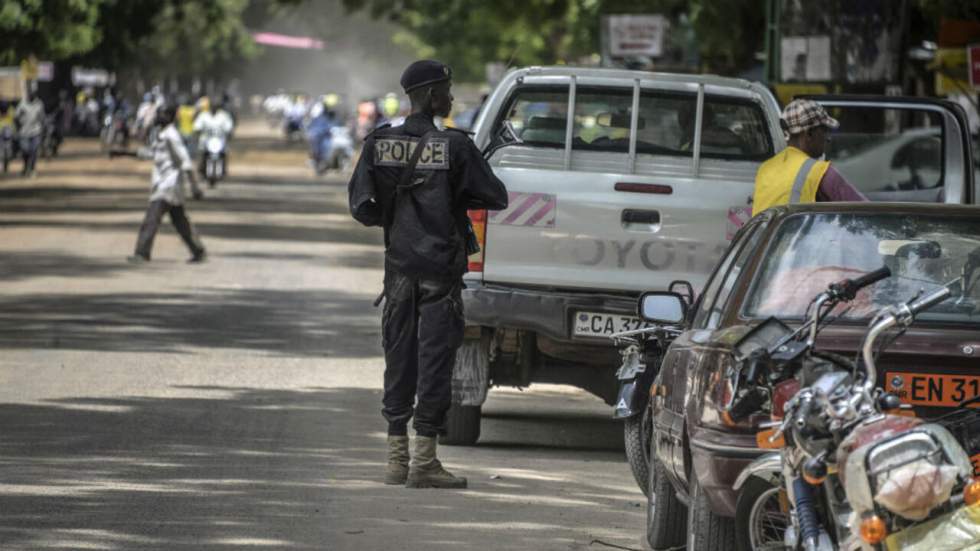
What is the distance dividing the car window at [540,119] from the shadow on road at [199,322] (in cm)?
420

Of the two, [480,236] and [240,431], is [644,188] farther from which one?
[240,431]

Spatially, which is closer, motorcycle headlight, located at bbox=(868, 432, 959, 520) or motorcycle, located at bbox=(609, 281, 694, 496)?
motorcycle headlight, located at bbox=(868, 432, 959, 520)

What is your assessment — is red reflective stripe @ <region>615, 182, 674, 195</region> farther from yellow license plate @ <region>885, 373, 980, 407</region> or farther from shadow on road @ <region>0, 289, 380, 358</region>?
shadow on road @ <region>0, 289, 380, 358</region>

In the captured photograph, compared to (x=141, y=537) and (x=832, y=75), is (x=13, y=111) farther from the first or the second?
(x=141, y=537)

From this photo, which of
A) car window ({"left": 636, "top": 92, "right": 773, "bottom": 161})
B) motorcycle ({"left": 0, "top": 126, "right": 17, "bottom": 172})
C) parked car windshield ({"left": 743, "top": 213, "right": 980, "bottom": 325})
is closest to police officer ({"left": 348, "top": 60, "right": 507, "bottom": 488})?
car window ({"left": 636, "top": 92, "right": 773, "bottom": 161})

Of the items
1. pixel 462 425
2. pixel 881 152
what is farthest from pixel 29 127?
pixel 462 425

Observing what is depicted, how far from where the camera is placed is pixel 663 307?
7430 mm

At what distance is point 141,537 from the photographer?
791cm

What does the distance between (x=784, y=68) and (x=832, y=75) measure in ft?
2.02

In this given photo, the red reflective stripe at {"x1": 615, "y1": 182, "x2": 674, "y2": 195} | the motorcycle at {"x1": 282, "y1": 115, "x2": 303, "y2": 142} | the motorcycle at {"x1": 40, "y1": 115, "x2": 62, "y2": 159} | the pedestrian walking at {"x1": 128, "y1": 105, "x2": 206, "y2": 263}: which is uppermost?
the red reflective stripe at {"x1": 615, "y1": 182, "x2": 674, "y2": 195}

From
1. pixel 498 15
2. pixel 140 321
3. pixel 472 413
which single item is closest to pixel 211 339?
pixel 140 321

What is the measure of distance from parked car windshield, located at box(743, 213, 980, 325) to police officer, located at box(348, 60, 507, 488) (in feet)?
8.59

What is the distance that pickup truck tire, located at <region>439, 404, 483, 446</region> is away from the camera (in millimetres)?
10914

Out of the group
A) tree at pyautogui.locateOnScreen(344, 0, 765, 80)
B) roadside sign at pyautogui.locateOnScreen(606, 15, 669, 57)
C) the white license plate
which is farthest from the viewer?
roadside sign at pyautogui.locateOnScreen(606, 15, 669, 57)
